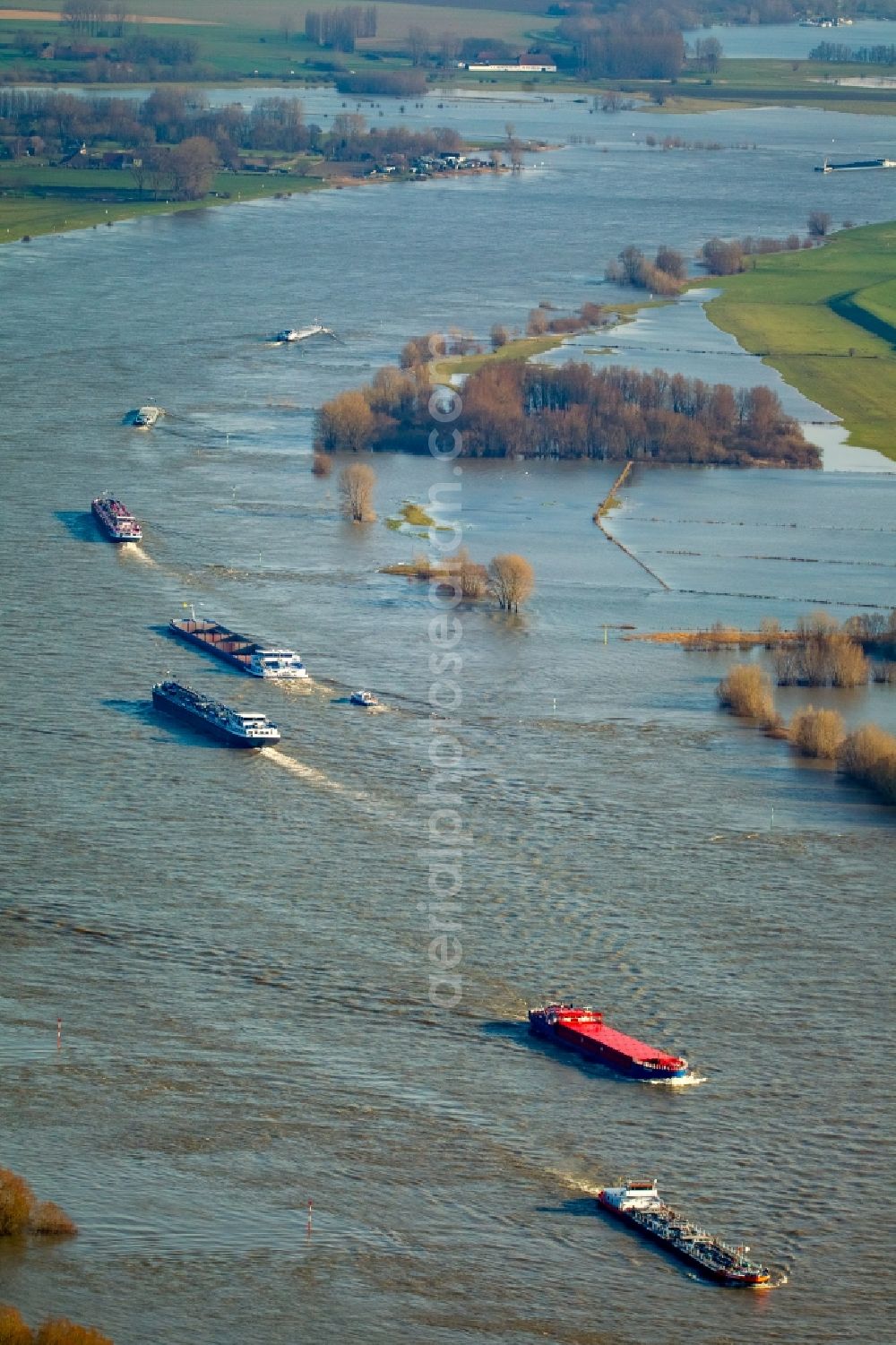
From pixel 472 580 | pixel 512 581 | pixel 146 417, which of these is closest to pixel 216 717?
pixel 512 581

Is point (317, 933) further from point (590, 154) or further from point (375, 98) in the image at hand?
point (375, 98)

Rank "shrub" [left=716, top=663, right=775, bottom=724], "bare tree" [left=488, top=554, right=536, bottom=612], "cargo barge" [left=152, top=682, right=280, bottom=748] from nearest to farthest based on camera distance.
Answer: "cargo barge" [left=152, top=682, right=280, bottom=748]
"shrub" [left=716, top=663, right=775, bottom=724]
"bare tree" [left=488, top=554, right=536, bottom=612]

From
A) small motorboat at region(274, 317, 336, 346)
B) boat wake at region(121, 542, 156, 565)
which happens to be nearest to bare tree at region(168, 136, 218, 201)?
small motorboat at region(274, 317, 336, 346)

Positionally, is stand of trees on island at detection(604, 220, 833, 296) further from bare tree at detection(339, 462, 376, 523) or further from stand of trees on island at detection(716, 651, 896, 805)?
stand of trees on island at detection(716, 651, 896, 805)

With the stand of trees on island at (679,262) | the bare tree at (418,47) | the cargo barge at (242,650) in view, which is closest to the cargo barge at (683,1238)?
the cargo barge at (242,650)

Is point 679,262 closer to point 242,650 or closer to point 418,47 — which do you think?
point 242,650

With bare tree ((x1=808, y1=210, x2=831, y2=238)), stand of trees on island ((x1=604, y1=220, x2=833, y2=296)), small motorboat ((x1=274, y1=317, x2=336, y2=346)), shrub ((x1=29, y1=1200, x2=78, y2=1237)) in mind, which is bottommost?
shrub ((x1=29, y1=1200, x2=78, y2=1237))

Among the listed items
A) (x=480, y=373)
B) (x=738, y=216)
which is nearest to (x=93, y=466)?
(x=480, y=373)
